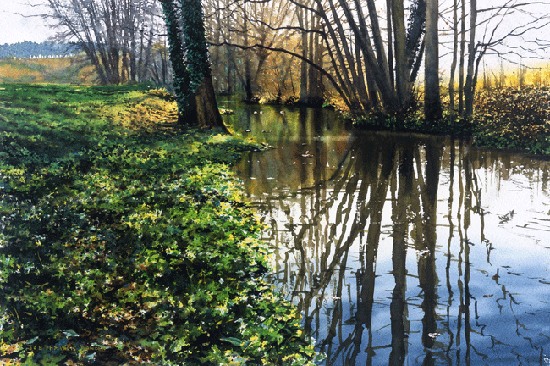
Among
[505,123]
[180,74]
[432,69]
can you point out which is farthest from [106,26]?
[505,123]

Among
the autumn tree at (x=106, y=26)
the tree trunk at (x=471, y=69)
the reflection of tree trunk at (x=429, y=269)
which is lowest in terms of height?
the reflection of tree trunk at (x=429, y=269)

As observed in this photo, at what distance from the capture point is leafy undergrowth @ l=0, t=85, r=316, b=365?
461 centimetres

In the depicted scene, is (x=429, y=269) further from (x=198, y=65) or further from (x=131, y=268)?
(x=198, y=65)

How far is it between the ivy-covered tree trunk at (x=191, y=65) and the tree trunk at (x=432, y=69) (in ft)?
23.0

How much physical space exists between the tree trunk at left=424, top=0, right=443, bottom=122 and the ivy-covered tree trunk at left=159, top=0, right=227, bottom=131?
702 cm

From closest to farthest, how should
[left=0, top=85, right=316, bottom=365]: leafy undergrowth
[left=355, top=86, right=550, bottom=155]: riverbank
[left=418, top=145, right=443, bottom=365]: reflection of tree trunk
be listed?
[left=0, top=85, right=316, bottom=365]: leafy undergrowth
[left=418, top=145, right=443, bottom=365]: reflection of tree trunk
[left=355, top=86, right=550, bottom=155]: riverbank

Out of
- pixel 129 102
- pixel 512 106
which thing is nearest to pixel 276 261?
pixel 512 106

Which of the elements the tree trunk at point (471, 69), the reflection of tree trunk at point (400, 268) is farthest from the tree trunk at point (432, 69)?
the reflection of tree trunk at point (400, 268)

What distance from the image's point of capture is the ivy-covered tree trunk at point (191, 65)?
725 inches

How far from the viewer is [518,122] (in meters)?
15.5

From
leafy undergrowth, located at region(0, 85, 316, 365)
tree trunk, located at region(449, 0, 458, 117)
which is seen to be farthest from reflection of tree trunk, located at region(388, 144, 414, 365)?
tree trunk, located at region(449, 0, 458, 117)

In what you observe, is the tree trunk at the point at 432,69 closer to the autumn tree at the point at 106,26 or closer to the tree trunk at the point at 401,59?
the tree trunk at the point at 401,59

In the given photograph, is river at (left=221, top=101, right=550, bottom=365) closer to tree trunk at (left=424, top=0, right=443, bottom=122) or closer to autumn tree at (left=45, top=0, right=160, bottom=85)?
tree trunk at (left=424, top=0, right=443, bottom=122)

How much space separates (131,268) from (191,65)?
1373 centimetres
